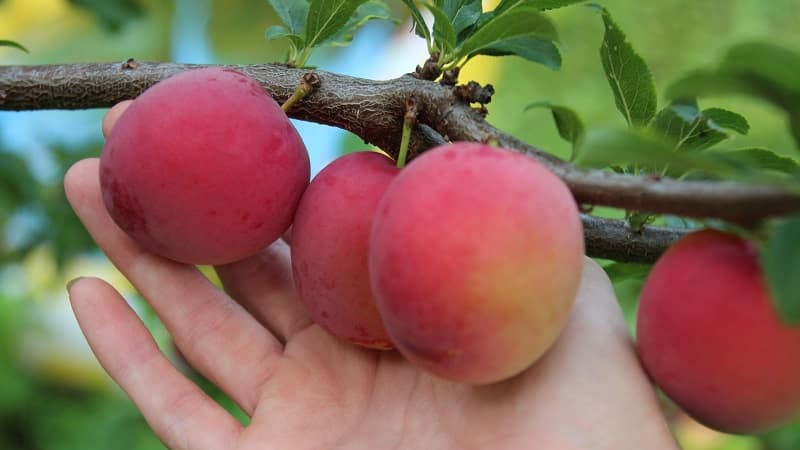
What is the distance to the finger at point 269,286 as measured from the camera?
0.99 meters

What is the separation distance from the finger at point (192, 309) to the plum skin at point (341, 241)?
0.81ft

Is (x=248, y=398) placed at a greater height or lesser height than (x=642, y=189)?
lesser

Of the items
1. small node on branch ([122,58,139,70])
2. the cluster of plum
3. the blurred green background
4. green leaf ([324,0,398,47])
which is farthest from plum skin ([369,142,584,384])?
the blurred green background

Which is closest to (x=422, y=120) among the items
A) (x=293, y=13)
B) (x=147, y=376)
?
(x=293, y=13)

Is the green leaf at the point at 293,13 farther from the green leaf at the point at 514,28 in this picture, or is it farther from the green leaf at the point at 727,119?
the green leaf at the point at 727,119

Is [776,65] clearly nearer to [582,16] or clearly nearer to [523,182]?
[523,182]

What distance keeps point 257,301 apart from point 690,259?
641 mm

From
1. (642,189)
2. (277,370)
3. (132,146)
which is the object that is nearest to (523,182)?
(642,189)

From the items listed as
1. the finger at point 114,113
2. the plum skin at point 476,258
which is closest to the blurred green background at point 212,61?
the finger at point 114,113

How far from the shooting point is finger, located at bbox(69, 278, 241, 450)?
0.86 metres

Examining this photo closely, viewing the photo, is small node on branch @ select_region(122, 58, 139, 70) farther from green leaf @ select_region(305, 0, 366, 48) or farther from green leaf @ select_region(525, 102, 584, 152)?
green leaf @ select_region(525, 102, 584, 152)

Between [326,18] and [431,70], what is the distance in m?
0.13

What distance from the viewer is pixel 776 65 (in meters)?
0.45

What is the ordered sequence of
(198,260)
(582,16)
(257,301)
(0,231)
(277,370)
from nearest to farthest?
1. (198,260)
2. (277,370)
3. (257,301)
4. (0,231)
5. (582,16)
